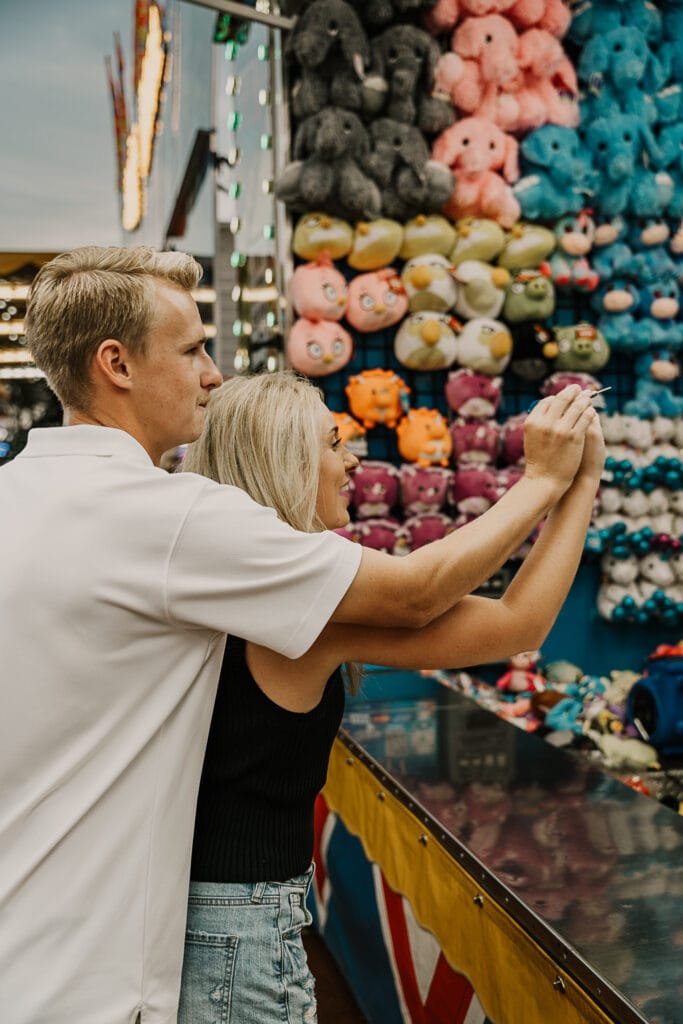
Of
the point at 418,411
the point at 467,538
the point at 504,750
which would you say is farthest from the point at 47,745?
the point at 418,411

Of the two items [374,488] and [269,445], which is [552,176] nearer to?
[374,488]

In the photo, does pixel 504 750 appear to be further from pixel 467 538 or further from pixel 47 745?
pixel 47 745

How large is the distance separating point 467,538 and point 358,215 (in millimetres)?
3018

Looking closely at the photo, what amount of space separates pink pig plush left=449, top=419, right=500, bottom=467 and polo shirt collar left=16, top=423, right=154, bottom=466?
9.96ft

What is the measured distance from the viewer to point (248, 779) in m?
1.05

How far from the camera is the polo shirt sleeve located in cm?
89

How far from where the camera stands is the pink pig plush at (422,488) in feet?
12.7

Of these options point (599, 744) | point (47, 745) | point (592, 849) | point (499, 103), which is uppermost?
point (499, 103)

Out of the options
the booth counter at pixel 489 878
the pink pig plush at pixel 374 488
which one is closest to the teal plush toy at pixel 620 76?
the pink pig plush at pixel 374 488

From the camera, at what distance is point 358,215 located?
3777mm

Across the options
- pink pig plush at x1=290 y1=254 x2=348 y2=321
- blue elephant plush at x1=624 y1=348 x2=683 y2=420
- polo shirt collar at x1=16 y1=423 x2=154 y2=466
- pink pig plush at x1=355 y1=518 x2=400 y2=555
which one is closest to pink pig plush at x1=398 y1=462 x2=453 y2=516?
pink pig plush at x1=355 y1=518 x2=400 y2=555

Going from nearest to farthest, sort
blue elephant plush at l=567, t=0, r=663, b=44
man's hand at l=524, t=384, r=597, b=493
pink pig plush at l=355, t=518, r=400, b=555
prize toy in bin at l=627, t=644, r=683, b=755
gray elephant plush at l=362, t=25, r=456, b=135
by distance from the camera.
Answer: man's hand at l=524, t=384, r=597, b=493
prize toy in bin at l=627, t=644, r=683, b=755
gray elephant plush at l=362, t=25, r=456, b=135
pink pig plush at l=355, t=518, r=400, b=555
blue elephant plush at l=567, t=0, r=663, b=44

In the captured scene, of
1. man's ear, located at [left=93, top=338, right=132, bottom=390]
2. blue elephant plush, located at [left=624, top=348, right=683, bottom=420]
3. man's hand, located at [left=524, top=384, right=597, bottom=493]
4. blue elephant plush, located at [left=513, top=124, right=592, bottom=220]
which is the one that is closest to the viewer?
man's ear, located at [left=93, top=338, right=132, bottom=390]

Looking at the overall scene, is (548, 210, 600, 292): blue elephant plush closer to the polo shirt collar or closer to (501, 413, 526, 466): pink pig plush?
(501, 413, 526, 466): pink pig plush
